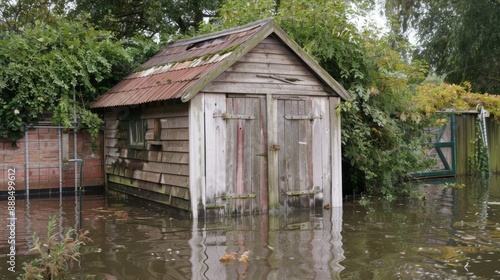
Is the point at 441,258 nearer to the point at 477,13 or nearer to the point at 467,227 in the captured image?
the point at 467,227

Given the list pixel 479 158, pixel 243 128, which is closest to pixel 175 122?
pixel 243 128

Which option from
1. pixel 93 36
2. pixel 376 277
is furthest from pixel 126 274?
pixel 93 36

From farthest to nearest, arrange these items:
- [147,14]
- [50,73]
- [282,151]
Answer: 1. [147,14]
2. [50,73]
3. [282,151]

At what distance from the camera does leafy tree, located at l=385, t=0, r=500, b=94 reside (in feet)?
75.3

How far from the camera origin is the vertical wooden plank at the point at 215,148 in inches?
386

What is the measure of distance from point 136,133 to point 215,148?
275cm

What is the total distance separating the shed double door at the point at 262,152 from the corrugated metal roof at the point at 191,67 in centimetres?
48

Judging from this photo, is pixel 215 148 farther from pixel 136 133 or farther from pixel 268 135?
pixel 136 133

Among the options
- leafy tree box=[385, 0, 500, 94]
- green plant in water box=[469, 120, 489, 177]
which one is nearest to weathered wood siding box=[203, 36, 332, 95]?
green plant in water box=[469, 120, 489, 177]

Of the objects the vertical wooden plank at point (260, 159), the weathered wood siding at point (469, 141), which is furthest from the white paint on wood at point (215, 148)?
the weathered wood siding at point (469, 141)

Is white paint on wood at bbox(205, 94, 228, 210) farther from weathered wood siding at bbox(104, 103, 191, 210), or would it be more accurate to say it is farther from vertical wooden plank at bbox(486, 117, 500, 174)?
vertical wooden plank at bbox(486, 117, 500, 174)

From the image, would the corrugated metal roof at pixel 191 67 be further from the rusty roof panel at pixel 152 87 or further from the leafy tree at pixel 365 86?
the leafy tree at pixel 365 86

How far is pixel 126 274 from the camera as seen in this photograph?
6.27 metres

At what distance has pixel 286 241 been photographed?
7957 mm
